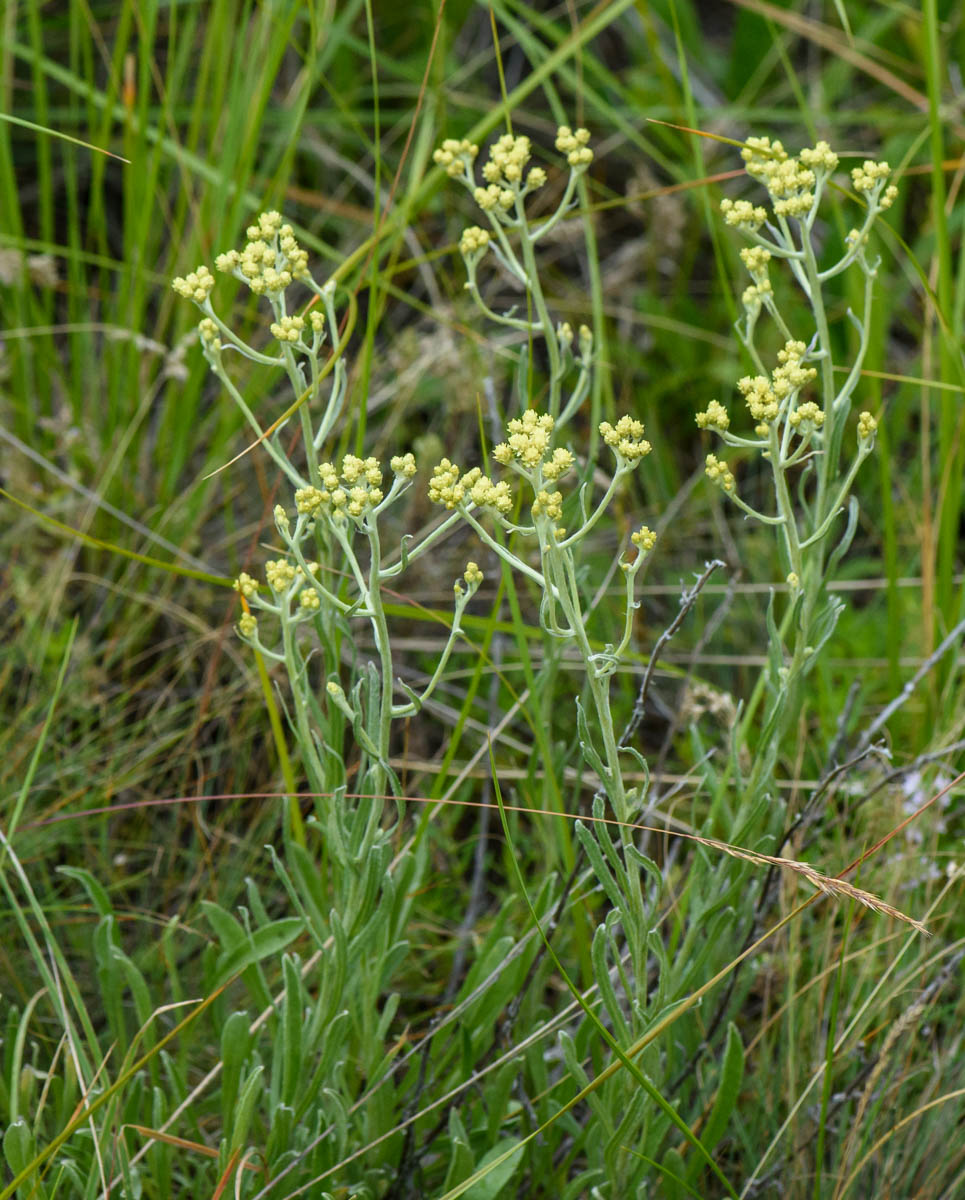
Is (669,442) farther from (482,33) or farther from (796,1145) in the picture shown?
(796,1145)

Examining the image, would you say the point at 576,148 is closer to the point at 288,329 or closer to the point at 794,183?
the point at 794,183

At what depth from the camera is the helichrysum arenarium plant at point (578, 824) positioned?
1.20m

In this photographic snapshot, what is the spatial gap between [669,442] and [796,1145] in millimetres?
1891

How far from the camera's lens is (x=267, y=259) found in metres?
1.30

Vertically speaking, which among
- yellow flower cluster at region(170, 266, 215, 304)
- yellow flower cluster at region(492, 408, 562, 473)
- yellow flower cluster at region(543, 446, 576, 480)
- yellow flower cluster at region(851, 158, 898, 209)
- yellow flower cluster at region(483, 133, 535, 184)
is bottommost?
yellow flower cluster at region(543, 446, 576, 480)

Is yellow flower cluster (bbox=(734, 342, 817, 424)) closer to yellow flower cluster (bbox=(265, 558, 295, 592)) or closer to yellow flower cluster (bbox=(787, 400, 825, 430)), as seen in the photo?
yellow flower cluster (bbox=(787, 400, 825, 430))

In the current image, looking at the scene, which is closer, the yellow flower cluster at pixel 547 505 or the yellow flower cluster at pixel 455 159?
the yellow flower cluster at pixel 547 505

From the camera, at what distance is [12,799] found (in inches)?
75.0

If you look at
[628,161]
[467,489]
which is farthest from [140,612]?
[628,161]

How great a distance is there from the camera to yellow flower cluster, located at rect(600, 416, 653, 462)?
3.70ft

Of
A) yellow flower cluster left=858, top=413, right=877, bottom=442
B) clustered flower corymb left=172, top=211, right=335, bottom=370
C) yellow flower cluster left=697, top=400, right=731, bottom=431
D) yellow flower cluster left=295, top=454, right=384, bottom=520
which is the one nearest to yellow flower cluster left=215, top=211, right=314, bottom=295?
clustered flower corymb left=172, top=211, right=335, bottom=370

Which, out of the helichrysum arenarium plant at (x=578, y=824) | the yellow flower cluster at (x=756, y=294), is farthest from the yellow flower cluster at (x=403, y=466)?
the yellow flower cluster at (x=756, y=294)

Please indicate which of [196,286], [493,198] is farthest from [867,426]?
[196,286]

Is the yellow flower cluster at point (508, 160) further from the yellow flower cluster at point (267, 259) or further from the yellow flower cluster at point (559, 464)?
the yellow flower cluster at point (559, 464)
